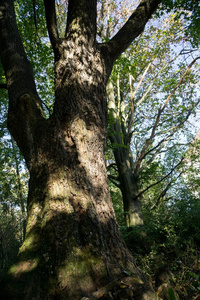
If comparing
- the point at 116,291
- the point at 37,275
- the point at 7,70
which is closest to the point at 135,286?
the point at 116,291

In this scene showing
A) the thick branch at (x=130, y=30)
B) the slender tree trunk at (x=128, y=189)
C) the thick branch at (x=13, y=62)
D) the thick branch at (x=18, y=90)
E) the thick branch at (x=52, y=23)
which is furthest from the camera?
the slender tree trunk at (x=128, y=189)

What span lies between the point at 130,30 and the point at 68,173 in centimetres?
284

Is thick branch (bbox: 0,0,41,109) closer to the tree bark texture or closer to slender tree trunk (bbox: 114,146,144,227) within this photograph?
the tree bark texture

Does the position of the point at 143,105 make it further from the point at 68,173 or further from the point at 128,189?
the point at 68,173

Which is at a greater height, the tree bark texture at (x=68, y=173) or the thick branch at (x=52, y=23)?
the thick branch at (x=52, y=23)

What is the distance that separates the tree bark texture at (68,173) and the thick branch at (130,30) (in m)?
0.17

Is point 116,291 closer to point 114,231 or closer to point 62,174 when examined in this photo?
point 114,231

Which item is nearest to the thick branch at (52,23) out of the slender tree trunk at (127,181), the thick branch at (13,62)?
the thick branch at (13,62)

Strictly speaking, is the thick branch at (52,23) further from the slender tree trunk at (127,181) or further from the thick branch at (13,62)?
the slender tree trunk at (127,181)

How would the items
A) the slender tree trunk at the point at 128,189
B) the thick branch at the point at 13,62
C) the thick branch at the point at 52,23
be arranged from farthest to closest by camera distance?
the slender tree trunk at the point at 128,189 < the thick branch at the point at 13,62 < the thick branch at the point at 52,23

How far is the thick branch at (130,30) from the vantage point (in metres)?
3.45

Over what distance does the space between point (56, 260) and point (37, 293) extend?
27 cm

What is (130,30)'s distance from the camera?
3.53 m

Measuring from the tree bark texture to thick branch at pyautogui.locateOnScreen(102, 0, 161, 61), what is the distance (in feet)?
0.55
